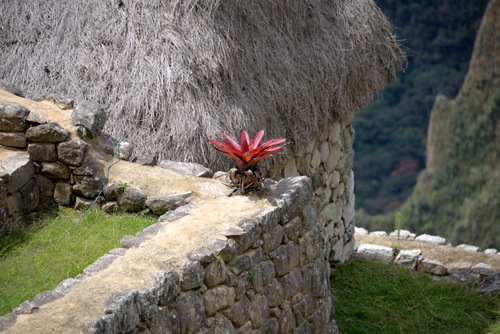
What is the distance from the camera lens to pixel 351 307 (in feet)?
24.3

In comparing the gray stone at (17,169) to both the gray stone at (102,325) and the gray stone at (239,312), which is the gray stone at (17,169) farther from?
the gray stone at (102,325)

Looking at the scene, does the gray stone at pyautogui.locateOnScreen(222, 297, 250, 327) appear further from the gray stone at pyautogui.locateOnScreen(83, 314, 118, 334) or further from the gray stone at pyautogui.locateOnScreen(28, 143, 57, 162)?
the gray stone at pyautogui.locateOnScreen(28, 143, 57, 162)

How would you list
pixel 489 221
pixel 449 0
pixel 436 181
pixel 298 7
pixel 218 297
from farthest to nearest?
pixel 449 0 → pixel 436 181 → pixel 489 221 → pixel 298 7 → pixel 218 297

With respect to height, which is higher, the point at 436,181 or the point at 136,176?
the point at 136,176

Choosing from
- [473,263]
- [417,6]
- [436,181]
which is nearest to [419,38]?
[417,6]

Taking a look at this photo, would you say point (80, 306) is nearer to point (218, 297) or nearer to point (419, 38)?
point (218, 297)

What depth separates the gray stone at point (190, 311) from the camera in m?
3.89

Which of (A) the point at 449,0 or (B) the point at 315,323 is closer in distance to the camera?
(B) the point at 315,323

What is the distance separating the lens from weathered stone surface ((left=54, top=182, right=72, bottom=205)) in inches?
212

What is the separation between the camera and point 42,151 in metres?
5.29

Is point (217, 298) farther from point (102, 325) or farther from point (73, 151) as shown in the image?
point (73, 151)

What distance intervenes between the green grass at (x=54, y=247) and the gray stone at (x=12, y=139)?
1.74ft

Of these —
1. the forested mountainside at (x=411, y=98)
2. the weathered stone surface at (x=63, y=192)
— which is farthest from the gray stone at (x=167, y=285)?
the forested mountainside at (x=411, y=98)

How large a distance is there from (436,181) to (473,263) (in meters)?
11.3
